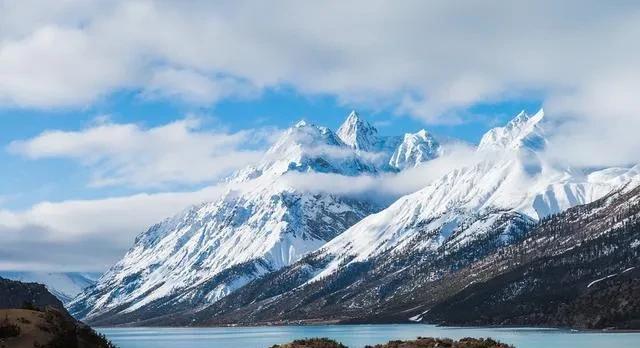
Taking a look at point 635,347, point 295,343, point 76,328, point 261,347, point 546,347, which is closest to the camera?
point 76,328

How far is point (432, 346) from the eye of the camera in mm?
54688

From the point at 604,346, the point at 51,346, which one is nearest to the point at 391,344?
the point at 51,346

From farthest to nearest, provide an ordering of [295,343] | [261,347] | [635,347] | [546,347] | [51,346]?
[261,347]
[546,347]
[635,347]
[295,343]
[51,346]

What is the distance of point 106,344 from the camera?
108 ft

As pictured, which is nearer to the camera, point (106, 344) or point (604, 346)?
point (106, 344)

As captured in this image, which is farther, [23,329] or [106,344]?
[106,344]

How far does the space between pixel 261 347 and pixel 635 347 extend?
9226 cm

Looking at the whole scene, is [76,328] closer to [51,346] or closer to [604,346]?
[51,346]

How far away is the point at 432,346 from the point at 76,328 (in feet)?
96.8

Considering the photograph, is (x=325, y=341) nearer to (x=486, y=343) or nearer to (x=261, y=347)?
(x=486, y=343)

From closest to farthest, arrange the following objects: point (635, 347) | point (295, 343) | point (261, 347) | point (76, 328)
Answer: point (76, 328), point (295, 343), point (635, 347), point (261, 347)

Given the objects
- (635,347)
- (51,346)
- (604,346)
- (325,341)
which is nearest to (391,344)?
(325,341)

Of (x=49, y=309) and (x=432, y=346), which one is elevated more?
(x=49, y=309)

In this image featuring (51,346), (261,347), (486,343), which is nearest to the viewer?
(51,346)
